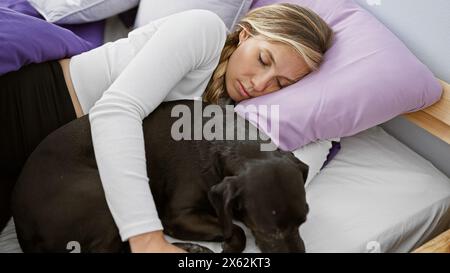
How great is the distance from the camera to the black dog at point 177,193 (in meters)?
1.05

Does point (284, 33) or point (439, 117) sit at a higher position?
point (284, 33)

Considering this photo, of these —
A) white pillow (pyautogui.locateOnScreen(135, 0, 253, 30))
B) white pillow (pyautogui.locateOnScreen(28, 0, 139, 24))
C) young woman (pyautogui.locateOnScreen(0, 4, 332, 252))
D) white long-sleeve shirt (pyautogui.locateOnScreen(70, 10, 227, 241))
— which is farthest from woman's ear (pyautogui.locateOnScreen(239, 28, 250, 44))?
white pillow (pyautogui.locateOnScreen(28, 0, 139, 24))

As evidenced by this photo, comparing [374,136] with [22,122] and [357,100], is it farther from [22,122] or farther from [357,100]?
[22,122]

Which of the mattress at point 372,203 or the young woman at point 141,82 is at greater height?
the young woman at point 141,82

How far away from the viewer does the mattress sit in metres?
1.20

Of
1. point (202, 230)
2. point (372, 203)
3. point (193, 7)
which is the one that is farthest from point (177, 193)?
point (193, 7)

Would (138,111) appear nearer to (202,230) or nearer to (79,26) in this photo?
(202,230)

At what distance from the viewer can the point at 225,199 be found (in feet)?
3.51

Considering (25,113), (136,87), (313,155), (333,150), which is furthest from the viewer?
(333,150)

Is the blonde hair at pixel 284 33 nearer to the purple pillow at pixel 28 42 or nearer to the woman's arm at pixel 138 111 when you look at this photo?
the woman's arm at pixel 138 111

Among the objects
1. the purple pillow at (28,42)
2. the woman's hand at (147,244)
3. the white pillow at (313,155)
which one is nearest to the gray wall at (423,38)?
the white pillow at (313,155)

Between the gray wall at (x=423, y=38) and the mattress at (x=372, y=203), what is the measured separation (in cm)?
5

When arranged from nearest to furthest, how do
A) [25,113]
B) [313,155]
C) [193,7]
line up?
1. [25,113]
2. [313,155]
3. [193,7]

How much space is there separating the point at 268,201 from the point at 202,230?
0.24m
